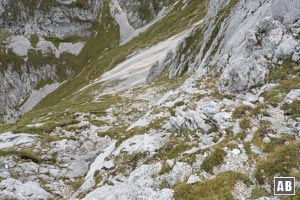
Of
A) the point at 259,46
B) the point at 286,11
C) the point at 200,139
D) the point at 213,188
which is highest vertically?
the point at 286,11

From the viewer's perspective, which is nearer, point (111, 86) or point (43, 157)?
point (43, 157)

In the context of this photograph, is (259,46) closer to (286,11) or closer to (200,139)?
(286,11)

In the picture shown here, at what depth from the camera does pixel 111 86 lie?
83.8 metres

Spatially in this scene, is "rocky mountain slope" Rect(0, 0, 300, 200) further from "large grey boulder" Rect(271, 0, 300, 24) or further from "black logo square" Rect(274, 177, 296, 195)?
"black logo square" Rect(274, 177, 296, 195)

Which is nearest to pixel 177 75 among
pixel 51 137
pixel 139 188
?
pixel 51 137

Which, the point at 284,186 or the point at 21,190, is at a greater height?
the point at 284,186

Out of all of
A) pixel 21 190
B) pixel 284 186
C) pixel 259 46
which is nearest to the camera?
pixel 284 186

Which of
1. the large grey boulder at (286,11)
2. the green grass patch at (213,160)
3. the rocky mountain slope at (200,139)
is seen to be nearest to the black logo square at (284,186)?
the rocky mountain slope at (200,139)

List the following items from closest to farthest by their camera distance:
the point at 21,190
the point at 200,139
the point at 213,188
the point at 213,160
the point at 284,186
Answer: the point at 284,186, the point at 213,188, the point at 213,160, the point at 200,139, the point at 21,190

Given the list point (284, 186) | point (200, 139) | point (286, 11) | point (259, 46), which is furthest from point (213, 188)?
point (286, 11)

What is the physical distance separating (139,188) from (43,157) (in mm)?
15361

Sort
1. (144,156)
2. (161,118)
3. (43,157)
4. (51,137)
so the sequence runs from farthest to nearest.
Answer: (51,137), (43,157), (161,118), (144,156)

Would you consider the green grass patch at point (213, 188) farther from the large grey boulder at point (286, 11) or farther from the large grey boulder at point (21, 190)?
the large grey boulder at point (286, 11)

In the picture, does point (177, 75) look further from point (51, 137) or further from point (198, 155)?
point (198, 155)
